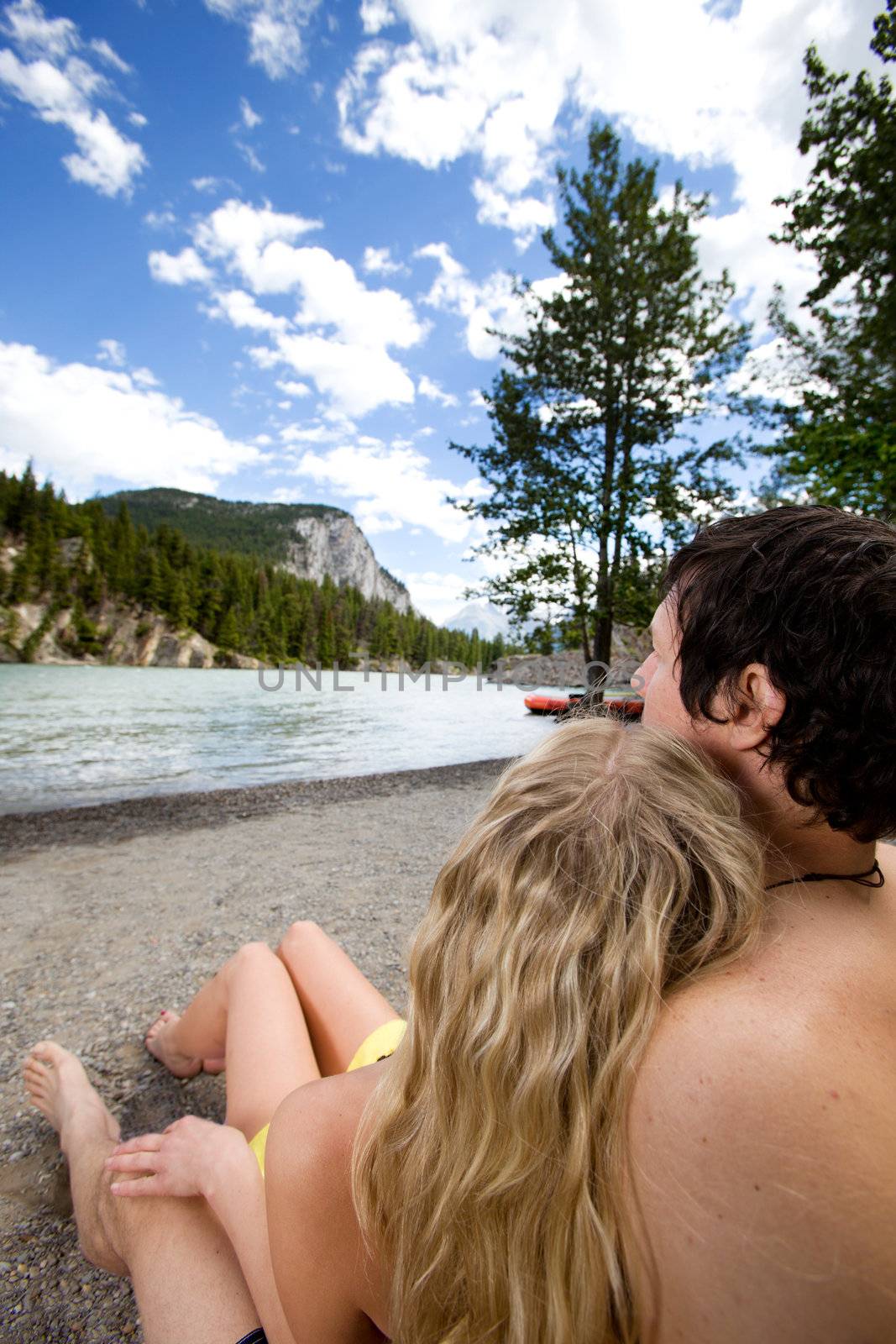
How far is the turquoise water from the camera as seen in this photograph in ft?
31.8

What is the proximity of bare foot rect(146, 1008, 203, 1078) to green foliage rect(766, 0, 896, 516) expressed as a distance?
9.30 meters

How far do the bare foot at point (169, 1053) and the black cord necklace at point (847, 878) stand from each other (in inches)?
99.6

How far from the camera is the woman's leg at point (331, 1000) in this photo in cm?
202

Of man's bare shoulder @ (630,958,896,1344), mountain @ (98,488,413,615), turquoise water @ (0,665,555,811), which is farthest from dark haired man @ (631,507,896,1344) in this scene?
mountain @ (98,488,413,615)

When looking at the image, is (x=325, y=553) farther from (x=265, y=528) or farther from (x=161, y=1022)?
(x=161, y=1022)

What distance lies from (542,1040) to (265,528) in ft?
624

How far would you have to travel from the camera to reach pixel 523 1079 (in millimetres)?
782

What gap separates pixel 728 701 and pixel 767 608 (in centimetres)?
16

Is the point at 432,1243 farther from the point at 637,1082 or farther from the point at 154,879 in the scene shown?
the point at 154,879

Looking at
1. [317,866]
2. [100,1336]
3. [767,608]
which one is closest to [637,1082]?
[767,608]

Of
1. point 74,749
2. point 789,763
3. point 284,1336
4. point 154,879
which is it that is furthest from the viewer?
point 74,749

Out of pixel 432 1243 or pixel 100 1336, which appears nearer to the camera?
pixel 432 1243

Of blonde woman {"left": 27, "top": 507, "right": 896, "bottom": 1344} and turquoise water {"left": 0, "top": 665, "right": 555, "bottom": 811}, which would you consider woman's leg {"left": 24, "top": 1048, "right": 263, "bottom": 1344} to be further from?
turquoise water {"left": 0, "top": 665, "right": 555, "bottom": 811}

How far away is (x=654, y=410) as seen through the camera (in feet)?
37.5
